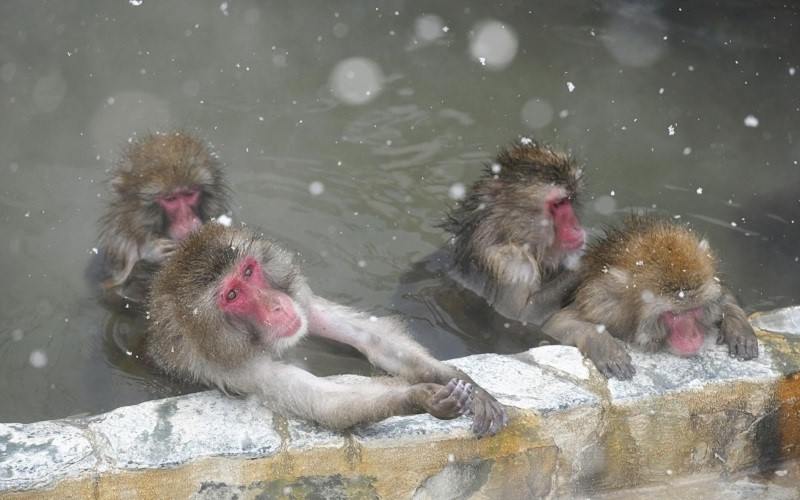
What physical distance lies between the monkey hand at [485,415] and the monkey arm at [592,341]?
2.23 ft

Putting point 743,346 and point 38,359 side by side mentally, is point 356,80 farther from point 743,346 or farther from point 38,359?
point 743,346

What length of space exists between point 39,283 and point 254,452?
3.12 m

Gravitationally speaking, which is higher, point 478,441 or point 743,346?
point 743,346

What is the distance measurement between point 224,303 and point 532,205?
208cm

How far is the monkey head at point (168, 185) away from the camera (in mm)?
6266

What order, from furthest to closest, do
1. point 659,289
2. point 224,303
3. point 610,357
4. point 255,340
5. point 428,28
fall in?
point 428,28 < point 659,289 < point 610,357 < point 255,340 < point 224,303

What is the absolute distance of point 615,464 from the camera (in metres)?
4.81

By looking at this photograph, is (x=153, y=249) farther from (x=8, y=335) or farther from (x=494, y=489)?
(x=494, y=489)

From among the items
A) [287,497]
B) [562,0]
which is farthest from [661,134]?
[287,497]

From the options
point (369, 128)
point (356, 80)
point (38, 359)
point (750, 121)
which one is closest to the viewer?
point (38, 359)

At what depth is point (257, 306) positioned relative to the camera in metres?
4.64

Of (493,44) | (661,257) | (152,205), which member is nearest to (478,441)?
(661,257)

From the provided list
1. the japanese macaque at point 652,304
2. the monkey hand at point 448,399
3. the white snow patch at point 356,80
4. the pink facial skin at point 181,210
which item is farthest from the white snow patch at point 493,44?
the monkey hand at point 448,399

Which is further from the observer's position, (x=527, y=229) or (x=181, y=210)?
(x=181, y=210)
